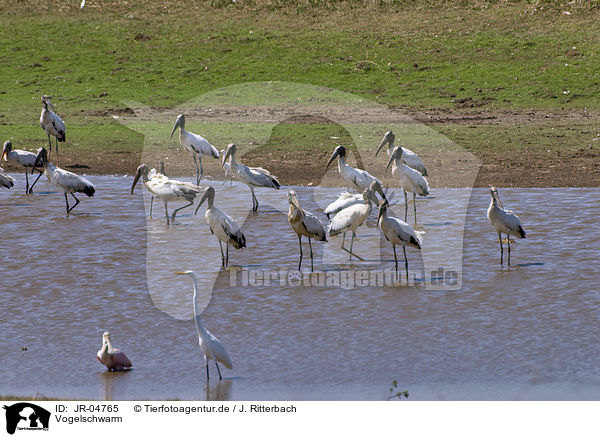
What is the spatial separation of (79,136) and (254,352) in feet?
43.8

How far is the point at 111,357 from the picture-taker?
734 centimetres

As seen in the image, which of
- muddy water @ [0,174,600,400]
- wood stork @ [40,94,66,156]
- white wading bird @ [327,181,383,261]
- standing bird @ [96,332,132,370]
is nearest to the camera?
muddy water @ [0,174,600,400]

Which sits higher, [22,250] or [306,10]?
[306,10]

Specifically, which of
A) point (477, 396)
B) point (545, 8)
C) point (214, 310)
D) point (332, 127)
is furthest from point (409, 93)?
point (477, 396)

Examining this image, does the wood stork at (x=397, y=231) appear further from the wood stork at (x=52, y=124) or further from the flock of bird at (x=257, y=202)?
the wood stork at (x=52, y=124)

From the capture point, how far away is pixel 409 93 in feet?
72.0

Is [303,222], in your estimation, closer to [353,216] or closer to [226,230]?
[353,216]

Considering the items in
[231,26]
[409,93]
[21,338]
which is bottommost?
[21,338]

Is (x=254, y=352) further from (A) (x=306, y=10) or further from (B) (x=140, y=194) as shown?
(A) (x=306, y=10)

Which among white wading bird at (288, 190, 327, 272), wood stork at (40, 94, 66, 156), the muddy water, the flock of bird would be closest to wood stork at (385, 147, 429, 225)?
the flock of bird

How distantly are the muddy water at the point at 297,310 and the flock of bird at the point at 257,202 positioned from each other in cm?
25

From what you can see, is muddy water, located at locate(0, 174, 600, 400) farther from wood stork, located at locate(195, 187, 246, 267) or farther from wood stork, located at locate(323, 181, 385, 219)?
wood stork, located at locate(323, 181, 385, 219)

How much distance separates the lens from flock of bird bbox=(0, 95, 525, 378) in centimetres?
1040

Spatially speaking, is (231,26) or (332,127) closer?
A: (332,127)
